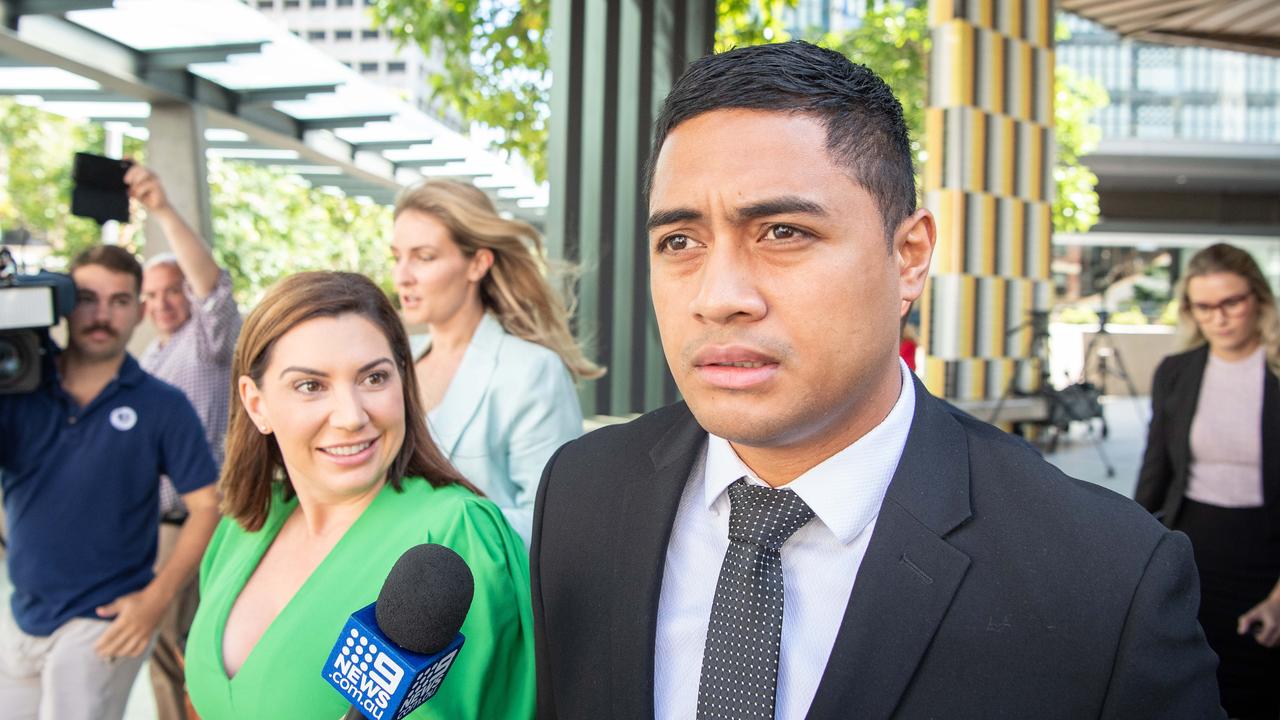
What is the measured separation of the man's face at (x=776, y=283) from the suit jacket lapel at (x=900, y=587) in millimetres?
134

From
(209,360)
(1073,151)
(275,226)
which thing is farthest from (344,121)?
(1073,151)

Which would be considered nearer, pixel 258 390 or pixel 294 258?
pixel 258 390

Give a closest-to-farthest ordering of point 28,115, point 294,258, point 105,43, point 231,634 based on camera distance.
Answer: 1. point 231,634
2. point 105,43
3. point 294,258
4. point 28,115

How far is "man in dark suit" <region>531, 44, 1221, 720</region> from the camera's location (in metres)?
0.99

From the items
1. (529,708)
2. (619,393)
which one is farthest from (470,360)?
(619,393)

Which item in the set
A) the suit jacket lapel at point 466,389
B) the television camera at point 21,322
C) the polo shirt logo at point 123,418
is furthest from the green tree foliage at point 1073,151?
the television camera at point 21,322

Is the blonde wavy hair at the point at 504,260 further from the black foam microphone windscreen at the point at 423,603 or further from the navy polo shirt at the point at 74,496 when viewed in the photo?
the black foam microphone windscreen at the point at 423,603

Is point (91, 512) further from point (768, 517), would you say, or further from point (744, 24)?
point (744, 24)

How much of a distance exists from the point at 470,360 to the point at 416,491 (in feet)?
3.16

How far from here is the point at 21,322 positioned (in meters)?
2.50

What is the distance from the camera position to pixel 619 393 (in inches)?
192

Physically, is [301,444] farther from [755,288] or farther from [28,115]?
[28,115]

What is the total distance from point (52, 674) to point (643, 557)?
2.06 m

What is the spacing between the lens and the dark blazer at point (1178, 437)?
2.96 meters
